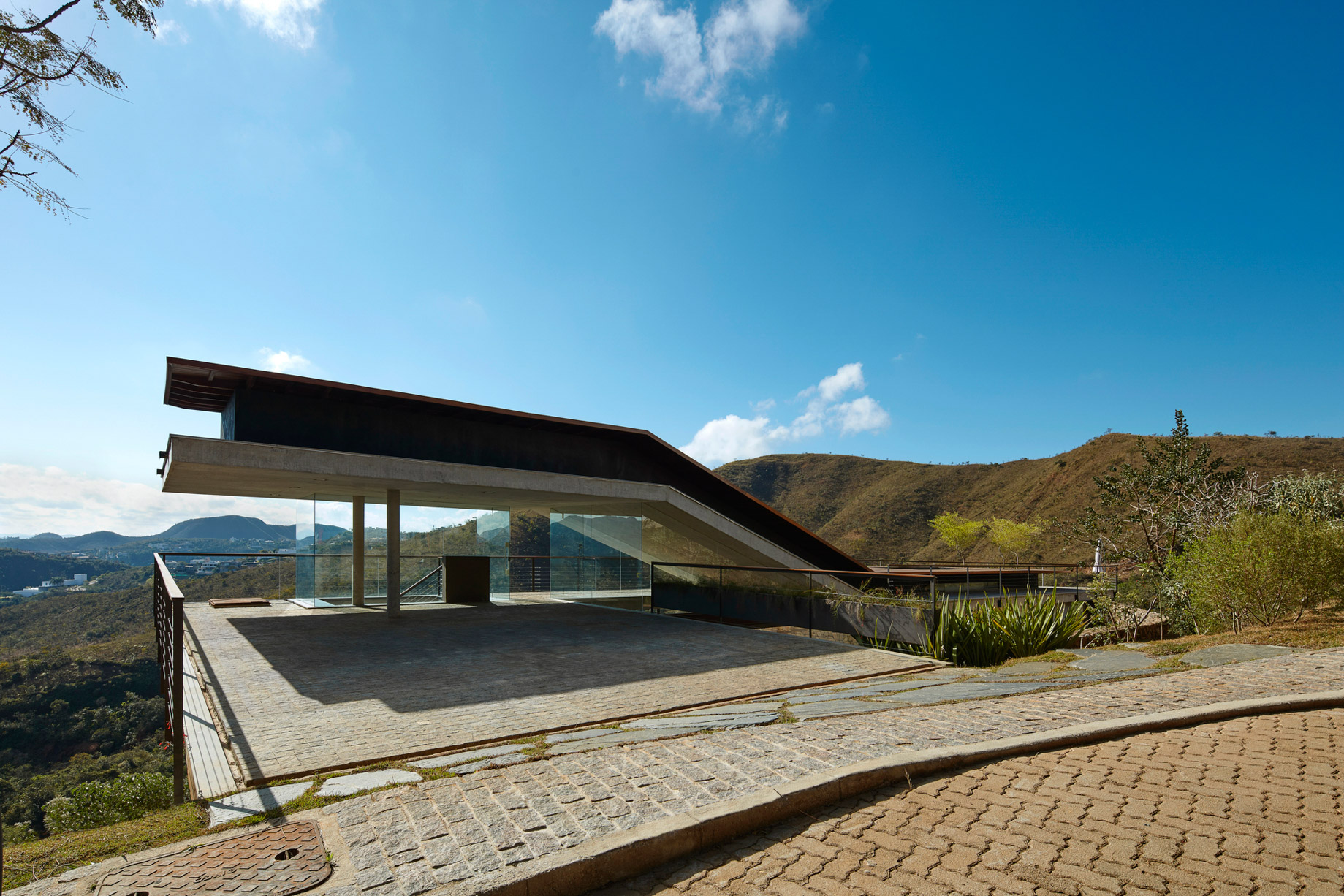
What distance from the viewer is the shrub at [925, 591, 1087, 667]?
30.7 feet

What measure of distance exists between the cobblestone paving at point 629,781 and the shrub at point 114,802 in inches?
125

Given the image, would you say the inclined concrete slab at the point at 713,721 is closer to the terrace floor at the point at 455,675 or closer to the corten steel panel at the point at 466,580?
the terrace floor at the point at 455,675

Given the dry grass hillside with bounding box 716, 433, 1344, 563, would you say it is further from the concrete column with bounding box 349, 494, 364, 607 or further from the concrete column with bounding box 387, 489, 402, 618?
the concrete column with bounding box 387, 489, 402, 618

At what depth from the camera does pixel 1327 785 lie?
3.71 meters

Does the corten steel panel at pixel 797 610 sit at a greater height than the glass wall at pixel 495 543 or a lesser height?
lesser

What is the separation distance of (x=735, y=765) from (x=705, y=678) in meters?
4.03

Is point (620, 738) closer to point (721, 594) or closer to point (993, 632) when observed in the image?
point (993, 632)

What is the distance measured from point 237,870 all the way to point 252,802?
1.18m

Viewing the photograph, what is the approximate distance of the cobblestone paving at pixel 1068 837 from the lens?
2.80 metres

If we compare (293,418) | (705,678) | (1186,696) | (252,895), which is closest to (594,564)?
(293,418)

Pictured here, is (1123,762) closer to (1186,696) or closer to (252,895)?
(1186,696)

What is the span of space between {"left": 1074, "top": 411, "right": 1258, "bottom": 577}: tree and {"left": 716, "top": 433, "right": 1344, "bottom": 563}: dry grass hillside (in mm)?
16382

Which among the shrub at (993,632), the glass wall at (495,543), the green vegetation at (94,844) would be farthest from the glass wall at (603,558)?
the green vegetation at (94,844)

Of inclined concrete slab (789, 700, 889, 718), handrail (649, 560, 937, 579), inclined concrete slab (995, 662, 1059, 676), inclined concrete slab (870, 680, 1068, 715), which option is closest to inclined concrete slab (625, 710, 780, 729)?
inclined concrete slab (789, 700, 889, 718)
